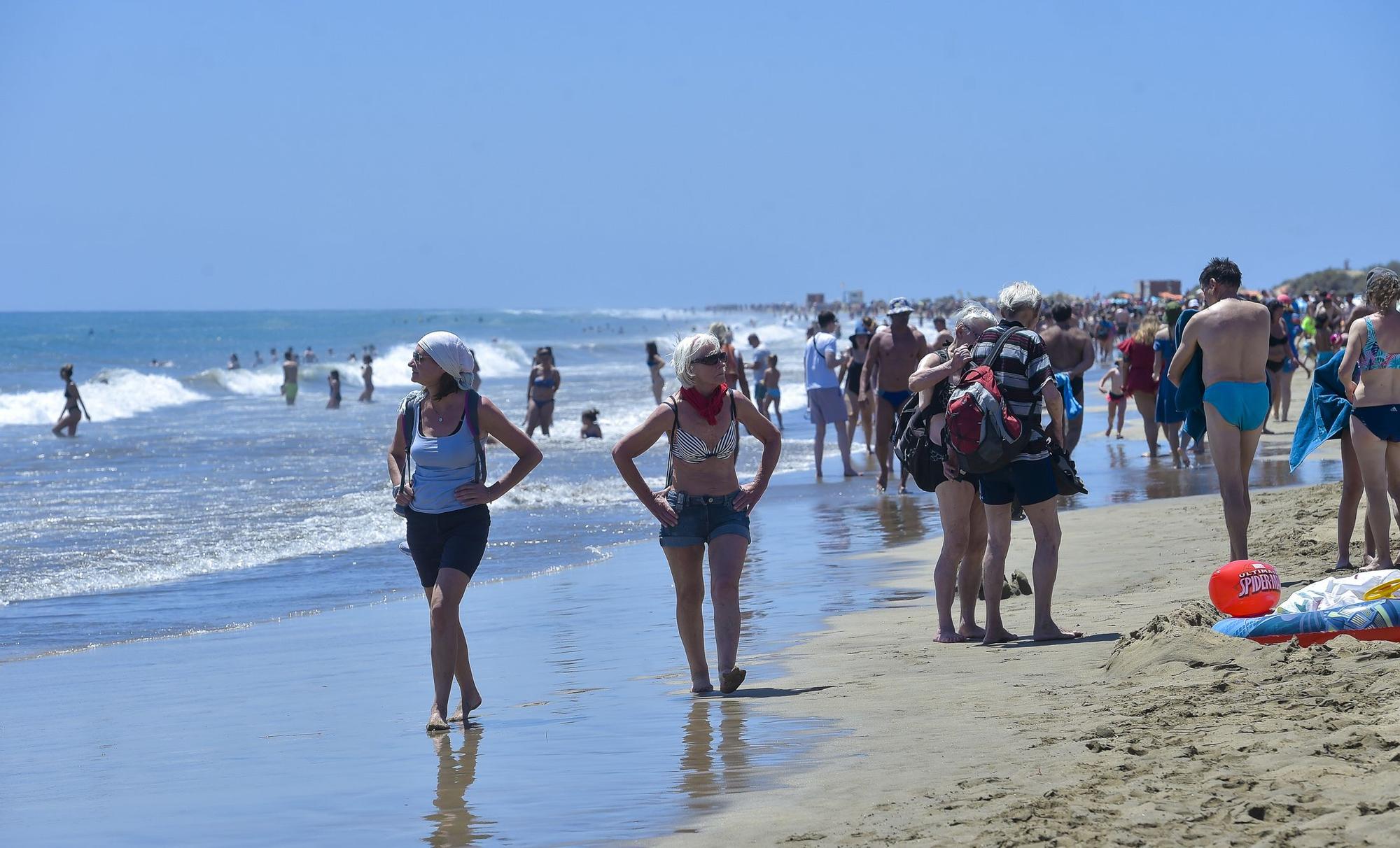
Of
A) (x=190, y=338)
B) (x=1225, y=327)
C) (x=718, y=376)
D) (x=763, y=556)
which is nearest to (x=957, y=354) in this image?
(x=718, y=376)

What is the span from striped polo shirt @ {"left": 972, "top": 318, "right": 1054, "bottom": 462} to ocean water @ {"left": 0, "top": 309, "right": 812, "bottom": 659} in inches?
63.8

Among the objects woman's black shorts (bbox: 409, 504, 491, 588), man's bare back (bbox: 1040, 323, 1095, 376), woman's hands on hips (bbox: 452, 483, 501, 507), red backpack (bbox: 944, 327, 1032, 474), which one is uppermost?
man's bare back (bbox: 1040, 323, 1095, 376)

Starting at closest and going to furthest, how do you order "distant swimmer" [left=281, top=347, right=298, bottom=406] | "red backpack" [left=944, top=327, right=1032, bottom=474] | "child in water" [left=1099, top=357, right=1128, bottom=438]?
1. "red backpack" [left=944, top=327, right=1032, bottom=474]
2. "child in water" [left=1099, top=357, right=1128, bottom=438]
3. "distant swimmer" [left=281, top=347, right=298, bottom=406]

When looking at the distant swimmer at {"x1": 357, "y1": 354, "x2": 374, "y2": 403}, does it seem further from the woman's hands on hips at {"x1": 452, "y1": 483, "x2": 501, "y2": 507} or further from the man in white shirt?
the woman's hands on hips at {"x1": 452, "y1": 483, "x2": 501, "y2": 507}

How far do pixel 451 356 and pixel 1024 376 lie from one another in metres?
2.38

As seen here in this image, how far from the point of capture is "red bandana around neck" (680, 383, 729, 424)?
5875 mm

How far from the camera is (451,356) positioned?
18.6ft

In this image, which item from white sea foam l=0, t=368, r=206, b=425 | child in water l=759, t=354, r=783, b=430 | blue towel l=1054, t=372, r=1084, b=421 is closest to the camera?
blue towel l=1054, t=372, r=1084, b=421

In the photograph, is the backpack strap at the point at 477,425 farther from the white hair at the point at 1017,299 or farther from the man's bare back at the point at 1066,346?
the man's bare back at the point at 1066,346

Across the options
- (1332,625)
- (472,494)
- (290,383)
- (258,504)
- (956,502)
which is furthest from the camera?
(290,383)

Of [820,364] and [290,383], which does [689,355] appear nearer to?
[820,364]

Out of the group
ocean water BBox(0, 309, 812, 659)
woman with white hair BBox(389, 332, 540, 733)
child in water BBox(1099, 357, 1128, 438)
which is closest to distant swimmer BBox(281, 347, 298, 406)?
ocean water BBox(0, 309, 812, 659)

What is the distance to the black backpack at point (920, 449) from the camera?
259 inches

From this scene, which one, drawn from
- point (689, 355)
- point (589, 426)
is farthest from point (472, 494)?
point (589, 426)
